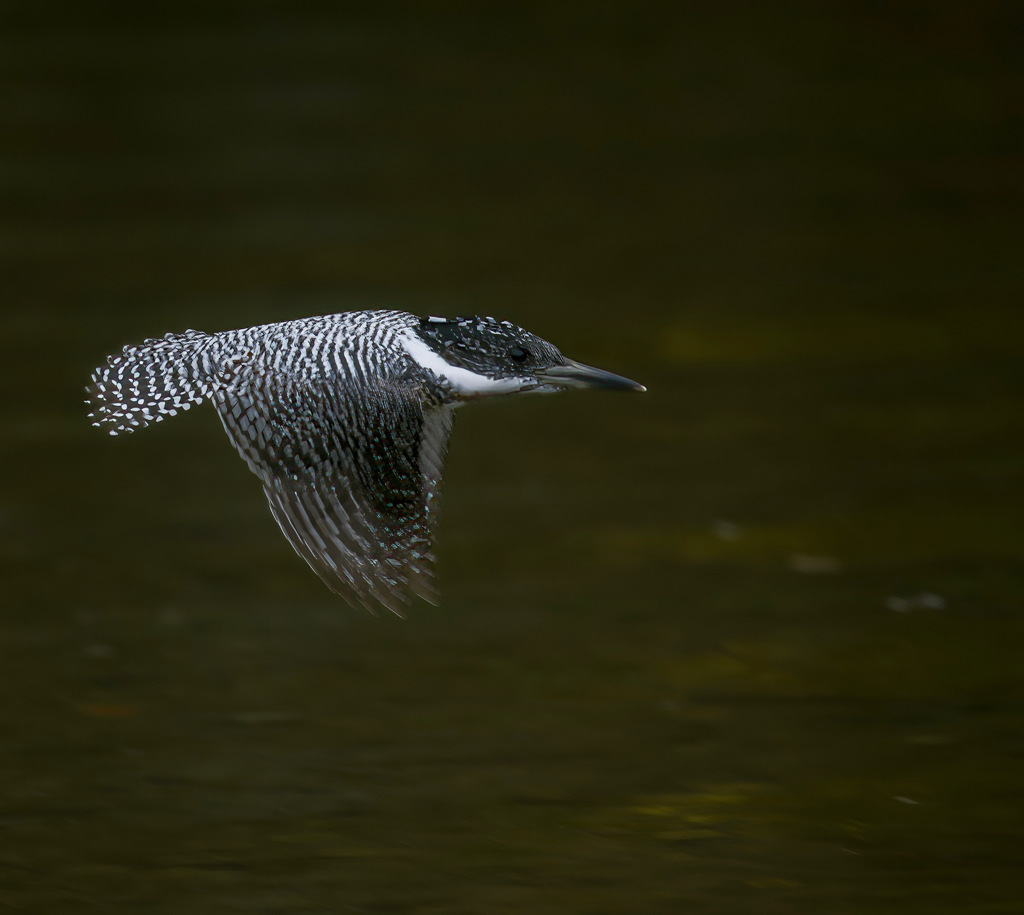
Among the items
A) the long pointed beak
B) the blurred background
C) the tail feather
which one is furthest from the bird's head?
the blurred background

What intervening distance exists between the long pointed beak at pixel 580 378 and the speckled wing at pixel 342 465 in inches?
10.5

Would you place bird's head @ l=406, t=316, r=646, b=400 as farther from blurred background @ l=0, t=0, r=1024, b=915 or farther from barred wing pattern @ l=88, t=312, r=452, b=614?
blurred background @ l=0, t=0, r=1024, b=915

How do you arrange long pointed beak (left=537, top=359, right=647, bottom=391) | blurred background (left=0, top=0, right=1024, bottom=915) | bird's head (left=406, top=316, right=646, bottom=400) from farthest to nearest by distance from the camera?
blurred background (left=0, top=0, right=1024, bottom=915)
long pointed beak (left=537, top=359, right=647, bottom=391)
bird's head (left=406, top=316, right=646, bottom=400)

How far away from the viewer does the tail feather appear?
127 inches

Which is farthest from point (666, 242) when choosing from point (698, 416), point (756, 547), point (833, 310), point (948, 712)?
point (948, 712)

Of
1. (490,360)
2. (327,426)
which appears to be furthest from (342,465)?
(490,360)

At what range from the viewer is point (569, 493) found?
6121mm

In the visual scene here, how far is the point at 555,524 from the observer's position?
5.86 m

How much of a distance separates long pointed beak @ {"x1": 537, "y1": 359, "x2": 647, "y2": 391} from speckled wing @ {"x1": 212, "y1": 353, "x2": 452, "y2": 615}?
0.27 metres

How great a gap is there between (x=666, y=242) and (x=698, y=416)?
2.24 meters

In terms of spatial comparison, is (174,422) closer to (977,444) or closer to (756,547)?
(756,547)

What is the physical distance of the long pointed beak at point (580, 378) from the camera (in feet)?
11.0

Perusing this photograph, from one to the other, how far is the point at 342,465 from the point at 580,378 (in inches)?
21.8

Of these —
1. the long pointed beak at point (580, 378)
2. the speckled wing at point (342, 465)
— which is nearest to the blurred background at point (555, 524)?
the speckled wing at point (342, 465)
